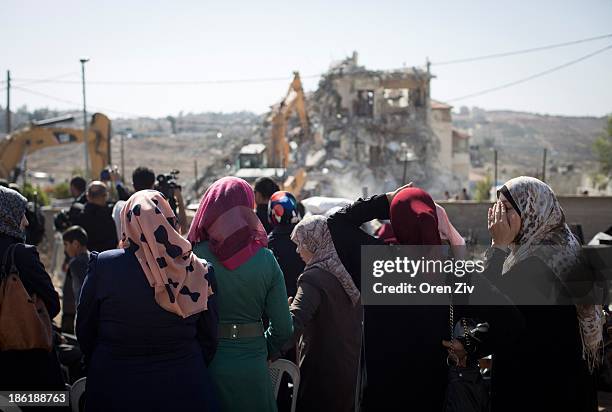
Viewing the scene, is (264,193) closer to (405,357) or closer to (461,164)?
(405,357)

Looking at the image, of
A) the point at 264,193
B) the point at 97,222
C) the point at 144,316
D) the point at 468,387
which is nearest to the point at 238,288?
the point at 144,316

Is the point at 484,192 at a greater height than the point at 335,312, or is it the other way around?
the point at 335,312

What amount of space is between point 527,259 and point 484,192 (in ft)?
151

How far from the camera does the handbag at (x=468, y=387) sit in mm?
3059

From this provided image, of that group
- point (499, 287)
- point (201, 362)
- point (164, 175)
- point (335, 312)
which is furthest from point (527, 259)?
point (164, 175)

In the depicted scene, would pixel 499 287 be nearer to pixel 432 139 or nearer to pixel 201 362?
pixel 201 362

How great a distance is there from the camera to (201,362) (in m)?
3.13

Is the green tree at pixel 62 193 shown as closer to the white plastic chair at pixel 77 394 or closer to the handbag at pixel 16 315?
the handbag at pixel 16 315

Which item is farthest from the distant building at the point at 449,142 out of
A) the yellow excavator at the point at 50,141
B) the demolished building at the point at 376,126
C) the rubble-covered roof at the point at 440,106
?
the yellow excavator at the point at 50,141

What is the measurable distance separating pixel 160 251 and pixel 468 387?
4.73ft

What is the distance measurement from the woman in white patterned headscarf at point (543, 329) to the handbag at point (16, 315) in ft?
7.36

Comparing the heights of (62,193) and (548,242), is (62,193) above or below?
below

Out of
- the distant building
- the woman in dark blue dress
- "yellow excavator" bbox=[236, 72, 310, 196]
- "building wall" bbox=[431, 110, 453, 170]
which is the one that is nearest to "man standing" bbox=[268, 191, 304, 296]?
the woman in dark blue dress

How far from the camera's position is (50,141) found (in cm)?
2220
